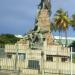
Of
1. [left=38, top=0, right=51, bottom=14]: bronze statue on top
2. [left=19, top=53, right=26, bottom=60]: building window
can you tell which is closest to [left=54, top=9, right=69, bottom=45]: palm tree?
[left=38, top=0, right=51, bottom=14]: bronze statue on top

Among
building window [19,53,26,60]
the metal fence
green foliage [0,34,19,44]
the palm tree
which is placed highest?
the palm tree

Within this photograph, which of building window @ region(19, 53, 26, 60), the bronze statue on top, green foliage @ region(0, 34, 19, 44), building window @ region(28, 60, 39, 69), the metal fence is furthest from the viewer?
green foliage @ region(0, 34, 19, 44)

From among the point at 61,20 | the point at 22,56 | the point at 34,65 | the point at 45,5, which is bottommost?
the point at 34,65

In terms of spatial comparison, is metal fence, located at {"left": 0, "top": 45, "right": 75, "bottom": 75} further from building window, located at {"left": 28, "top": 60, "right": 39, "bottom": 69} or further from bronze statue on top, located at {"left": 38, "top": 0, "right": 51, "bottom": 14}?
bronze statue on top, located at {"left": 38, "top": 0, "right": 51, "bottom": 14}

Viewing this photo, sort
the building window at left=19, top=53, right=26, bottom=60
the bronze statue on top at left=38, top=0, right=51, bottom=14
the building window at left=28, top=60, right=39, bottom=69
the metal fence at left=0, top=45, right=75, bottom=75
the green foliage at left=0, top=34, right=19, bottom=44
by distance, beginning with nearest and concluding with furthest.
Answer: the metal fence at left=0, top=45, right=75, bottom=75 < the building window at left=28, top=60, right=39, bottom=69 < the building window at left=19, top=53, right=26, bottom=60 < the bronze statue on top at left=38, top=0, right=51, bottom=14 < the green foliage at left=0, top=34, right=19, bottom=44

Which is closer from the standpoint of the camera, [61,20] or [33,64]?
[33,64]

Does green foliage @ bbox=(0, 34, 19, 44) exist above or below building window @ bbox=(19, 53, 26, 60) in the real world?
above

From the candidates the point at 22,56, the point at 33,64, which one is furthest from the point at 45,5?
the point at 33,64

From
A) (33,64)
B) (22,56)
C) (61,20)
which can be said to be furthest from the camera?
(61,20)

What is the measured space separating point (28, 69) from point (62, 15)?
50560mm

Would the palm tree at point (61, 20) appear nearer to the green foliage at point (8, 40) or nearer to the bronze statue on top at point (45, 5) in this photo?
the green foliage at point (8, 40)

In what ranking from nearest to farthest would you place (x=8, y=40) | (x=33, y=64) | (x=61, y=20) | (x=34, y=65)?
(x=34, y=65)
(x=33, y=64)
(x=61, y=20)
(x=8, y=40)

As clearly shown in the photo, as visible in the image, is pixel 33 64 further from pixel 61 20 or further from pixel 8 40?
pixel 8 40

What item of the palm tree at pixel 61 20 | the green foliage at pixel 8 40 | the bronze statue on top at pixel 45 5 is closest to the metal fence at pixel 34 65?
the bronze statue on top at pixel 45 5
